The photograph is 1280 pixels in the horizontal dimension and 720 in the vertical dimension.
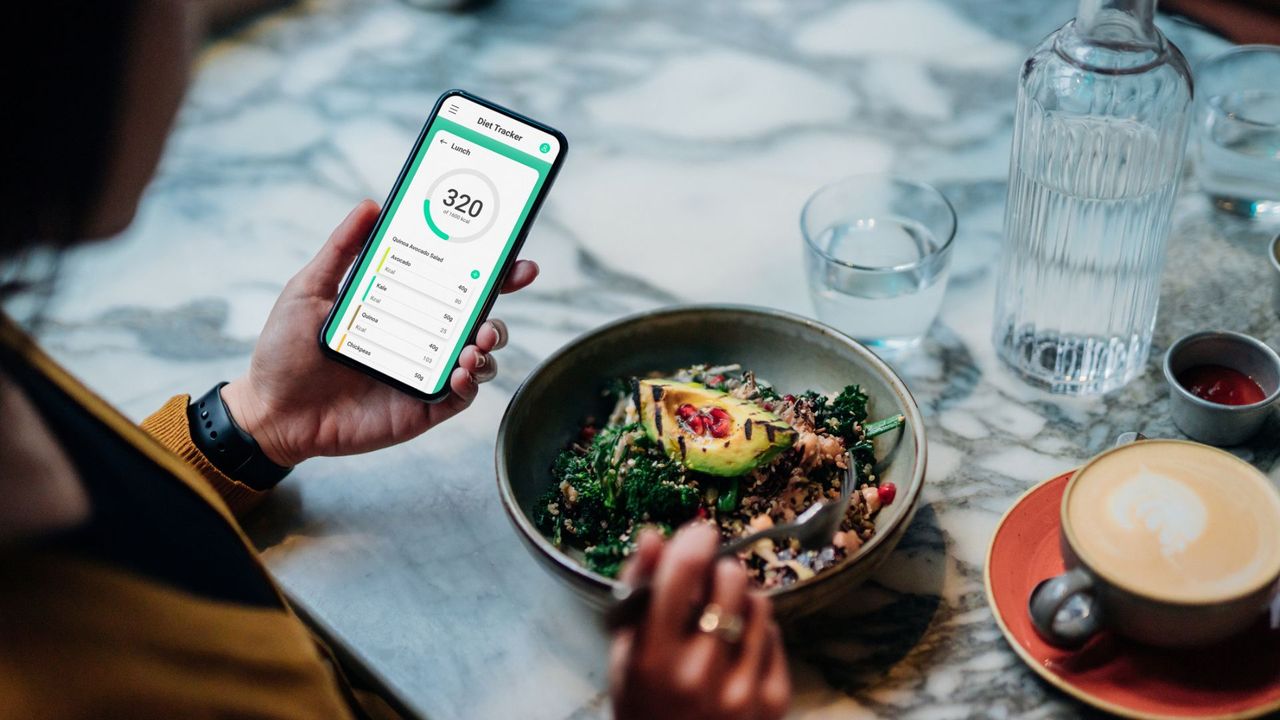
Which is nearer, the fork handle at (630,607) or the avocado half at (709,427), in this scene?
the fork handle at (630,607)

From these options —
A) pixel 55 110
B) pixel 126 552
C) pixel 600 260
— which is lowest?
pixel 600 260

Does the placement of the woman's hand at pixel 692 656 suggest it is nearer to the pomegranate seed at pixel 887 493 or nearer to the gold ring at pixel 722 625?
the gold ring at pixel 722 625

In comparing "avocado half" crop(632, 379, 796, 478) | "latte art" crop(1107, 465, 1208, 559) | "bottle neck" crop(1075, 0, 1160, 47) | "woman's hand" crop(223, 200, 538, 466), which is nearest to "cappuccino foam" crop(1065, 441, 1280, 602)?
"latte art" crop(1107, 465, 1208, 559)

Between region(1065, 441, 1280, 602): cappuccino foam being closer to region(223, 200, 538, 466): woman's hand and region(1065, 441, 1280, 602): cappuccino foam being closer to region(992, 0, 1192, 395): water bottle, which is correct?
region(992, 0, 1192, 395): water bottle

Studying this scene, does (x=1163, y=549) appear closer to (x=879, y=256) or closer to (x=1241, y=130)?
(x=879, y=256)

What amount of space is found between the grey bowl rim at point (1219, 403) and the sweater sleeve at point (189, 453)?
35.0 inches

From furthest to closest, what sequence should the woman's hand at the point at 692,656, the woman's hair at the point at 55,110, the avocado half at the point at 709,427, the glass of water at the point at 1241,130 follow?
the glass of water at the point at 1241,130, the avocado half at the point at 709,427, the woman's hand at the point at 692,656, the woman's hair at the point at 55,110

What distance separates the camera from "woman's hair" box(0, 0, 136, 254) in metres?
0.56

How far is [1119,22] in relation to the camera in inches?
35.7

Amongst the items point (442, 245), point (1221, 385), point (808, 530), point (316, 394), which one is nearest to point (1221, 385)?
point (1221, 385)

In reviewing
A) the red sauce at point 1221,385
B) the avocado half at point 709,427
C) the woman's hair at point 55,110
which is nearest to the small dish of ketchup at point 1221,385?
the red sauce at point 1221,385

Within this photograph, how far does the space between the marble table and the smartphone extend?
0.15 m

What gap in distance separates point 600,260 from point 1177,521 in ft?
2.42

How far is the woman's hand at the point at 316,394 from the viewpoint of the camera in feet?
3.32
